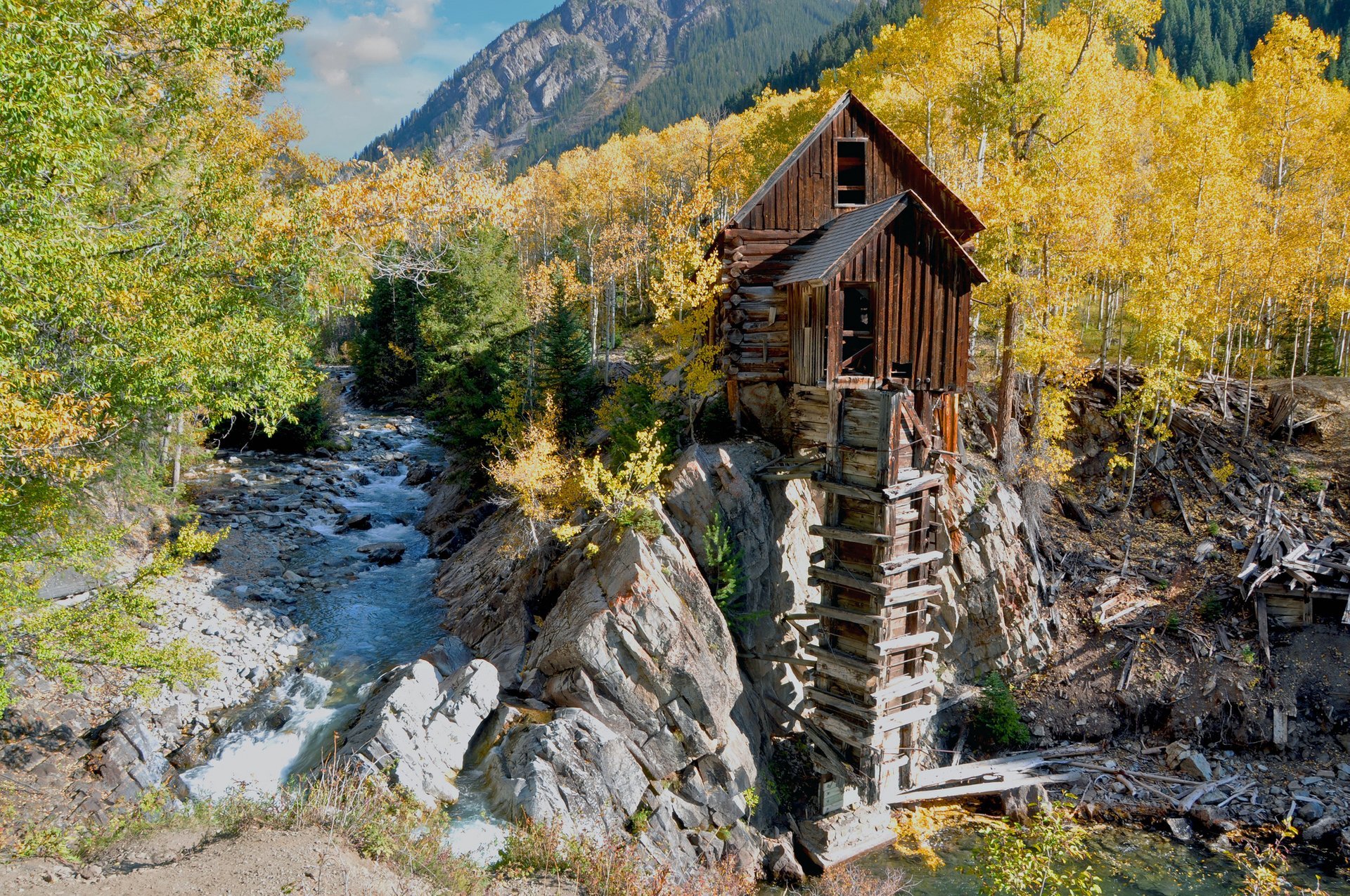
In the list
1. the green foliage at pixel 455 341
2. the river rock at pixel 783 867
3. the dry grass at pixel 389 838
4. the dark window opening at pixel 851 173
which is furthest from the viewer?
the green foliage at pixel 455 341

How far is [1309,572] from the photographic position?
740 inches

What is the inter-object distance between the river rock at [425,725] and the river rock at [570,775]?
816mm

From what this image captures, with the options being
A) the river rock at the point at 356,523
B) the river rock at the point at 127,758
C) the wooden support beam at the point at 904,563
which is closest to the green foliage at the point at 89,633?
the river rock at the point at 127,758

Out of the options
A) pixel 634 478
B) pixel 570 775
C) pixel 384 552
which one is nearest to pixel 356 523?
pixel 384 552

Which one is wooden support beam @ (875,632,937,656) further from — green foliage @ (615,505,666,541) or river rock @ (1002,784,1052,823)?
green foliage @ (615,505,666,541)

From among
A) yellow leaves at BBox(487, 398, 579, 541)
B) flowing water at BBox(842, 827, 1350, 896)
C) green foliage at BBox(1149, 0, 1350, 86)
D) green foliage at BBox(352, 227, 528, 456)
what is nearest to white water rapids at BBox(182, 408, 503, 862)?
green foliage at BBox(352, 227, 528, 456)

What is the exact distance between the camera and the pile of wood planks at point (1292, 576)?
18625 millimetres

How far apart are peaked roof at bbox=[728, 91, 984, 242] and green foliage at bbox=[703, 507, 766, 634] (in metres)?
7.79

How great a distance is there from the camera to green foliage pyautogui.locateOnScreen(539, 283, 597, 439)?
23359 mm

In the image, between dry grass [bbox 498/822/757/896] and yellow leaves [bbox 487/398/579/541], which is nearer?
dry grass [bbox 498/822/757/896]

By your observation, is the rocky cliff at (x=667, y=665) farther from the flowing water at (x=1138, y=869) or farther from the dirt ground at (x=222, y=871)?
the dirt ground at (x=222, y=871)

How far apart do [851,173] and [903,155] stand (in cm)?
143

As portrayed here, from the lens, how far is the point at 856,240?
15.2 m

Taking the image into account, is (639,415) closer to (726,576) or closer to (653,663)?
(726,576)
